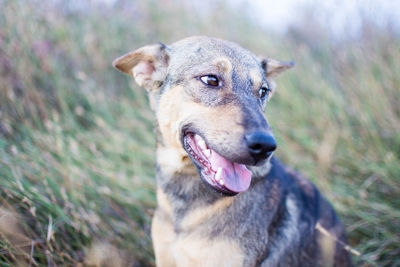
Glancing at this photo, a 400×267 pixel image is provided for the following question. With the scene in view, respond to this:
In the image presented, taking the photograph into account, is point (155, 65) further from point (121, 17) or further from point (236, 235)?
point (121, 17)

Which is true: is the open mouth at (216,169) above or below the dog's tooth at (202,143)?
below

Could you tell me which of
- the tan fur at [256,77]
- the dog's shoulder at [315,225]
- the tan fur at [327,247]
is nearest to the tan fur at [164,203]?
the dog's shoulder at [315,225]

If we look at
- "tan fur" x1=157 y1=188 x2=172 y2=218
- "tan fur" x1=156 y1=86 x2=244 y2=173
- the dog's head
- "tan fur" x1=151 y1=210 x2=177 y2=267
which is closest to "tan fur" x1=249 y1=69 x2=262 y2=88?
the dog's head

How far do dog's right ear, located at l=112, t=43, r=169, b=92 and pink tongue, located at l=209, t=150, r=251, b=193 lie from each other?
0.85 metres

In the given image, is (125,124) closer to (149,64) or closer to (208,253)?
(149,64)

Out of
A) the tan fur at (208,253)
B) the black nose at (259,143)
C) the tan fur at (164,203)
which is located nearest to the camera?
the black nose at (259,143)

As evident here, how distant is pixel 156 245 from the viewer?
7.91ft

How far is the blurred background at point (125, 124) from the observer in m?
2.91

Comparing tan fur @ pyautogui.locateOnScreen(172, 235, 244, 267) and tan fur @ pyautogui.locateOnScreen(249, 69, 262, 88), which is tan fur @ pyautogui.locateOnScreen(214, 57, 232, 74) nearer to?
tan fur @ pyautogui.locateOnScreen(249, 69, 262, 88)

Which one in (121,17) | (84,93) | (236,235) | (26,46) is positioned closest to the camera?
(236,235)

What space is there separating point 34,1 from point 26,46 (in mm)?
762

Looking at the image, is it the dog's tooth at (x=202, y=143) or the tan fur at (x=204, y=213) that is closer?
the dog's tooth at (x=202, y=143)

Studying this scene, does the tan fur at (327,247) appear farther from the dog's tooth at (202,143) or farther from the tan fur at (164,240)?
the dog's tooth at (202,143)

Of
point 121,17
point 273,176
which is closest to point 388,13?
point 273,176
